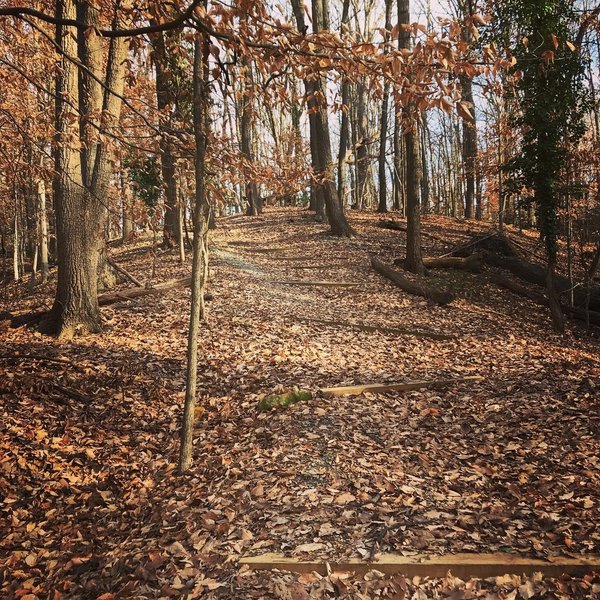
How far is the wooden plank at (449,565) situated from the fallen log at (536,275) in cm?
916

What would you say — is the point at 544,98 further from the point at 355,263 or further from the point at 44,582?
the point at 44,582

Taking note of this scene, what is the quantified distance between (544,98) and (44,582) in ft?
42.4

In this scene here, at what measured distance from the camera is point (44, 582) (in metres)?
3.66

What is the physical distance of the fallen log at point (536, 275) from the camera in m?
11.6

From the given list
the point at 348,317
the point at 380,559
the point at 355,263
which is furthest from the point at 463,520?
the point at 355,263

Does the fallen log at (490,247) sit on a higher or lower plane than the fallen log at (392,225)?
lower

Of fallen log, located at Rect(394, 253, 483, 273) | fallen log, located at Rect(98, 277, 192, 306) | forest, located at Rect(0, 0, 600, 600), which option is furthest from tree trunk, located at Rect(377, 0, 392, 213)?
fallen log, located at Rect(98, 277, 192, 306)

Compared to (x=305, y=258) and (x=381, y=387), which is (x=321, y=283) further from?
(x=381, y=387)

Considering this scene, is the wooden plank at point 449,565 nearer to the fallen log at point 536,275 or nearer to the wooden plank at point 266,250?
the fallen log at point 536,275

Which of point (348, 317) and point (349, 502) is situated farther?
point (348, 317)

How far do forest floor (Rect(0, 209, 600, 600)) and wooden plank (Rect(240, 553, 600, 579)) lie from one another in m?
0.07

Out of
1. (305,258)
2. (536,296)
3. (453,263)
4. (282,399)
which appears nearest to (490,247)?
(453,263)

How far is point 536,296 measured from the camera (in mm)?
12242

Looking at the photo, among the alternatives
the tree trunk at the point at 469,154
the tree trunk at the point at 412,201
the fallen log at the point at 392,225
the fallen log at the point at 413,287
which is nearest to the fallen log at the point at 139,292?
the fallen log at the point at 413,287
